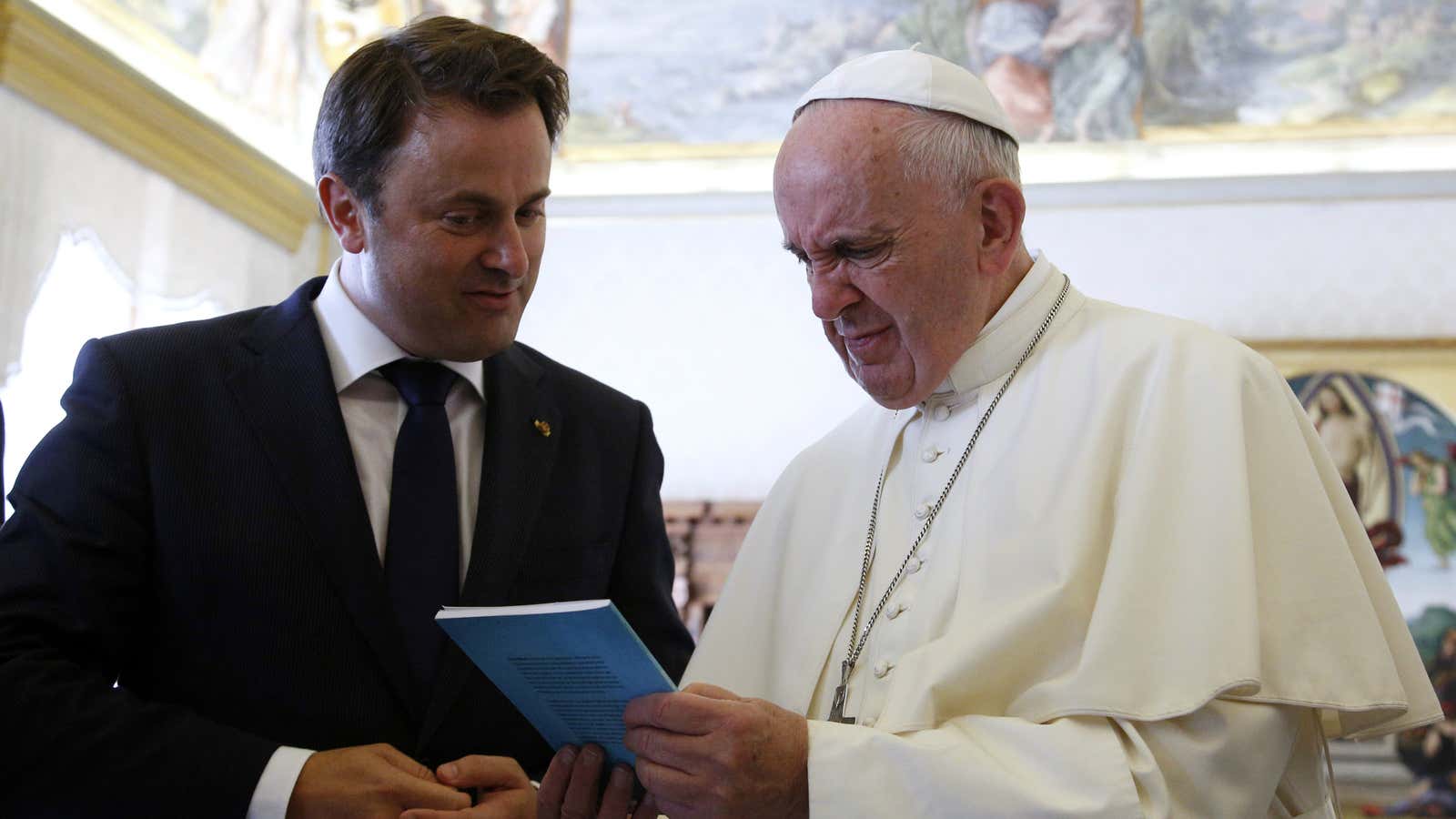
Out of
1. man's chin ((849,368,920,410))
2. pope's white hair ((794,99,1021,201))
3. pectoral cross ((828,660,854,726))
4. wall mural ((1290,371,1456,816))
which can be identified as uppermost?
pope's white hair ((794,99,1021,201))

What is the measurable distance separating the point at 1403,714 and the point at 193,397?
6.43 feet

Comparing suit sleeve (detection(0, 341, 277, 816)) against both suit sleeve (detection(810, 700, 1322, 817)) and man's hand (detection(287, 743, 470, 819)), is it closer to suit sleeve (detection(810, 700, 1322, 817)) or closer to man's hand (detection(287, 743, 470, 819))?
man's hand (detection(287, 743, 470, 819))

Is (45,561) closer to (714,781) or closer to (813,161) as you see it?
(714,781)

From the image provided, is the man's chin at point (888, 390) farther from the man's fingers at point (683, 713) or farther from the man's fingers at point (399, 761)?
the man's fingers at point (399, 761)

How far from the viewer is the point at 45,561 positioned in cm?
223

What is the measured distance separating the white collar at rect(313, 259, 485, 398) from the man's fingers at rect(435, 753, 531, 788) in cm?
71

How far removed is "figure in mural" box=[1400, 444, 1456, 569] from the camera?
24.1ft

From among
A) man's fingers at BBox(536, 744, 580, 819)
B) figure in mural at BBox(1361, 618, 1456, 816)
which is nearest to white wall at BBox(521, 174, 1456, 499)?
figure in mural at BBox(1361, 618, 1456, 816)

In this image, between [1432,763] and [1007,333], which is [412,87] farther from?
[1432,763]

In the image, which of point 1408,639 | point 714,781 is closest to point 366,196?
point 714,781

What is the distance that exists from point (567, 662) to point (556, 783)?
1.05 ft

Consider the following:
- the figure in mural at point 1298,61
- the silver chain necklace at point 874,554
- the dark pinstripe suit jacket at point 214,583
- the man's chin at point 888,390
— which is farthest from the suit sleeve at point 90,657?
the figure in mural at point 1298,61

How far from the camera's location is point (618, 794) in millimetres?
2143

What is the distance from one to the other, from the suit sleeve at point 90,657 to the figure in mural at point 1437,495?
6705 mm
